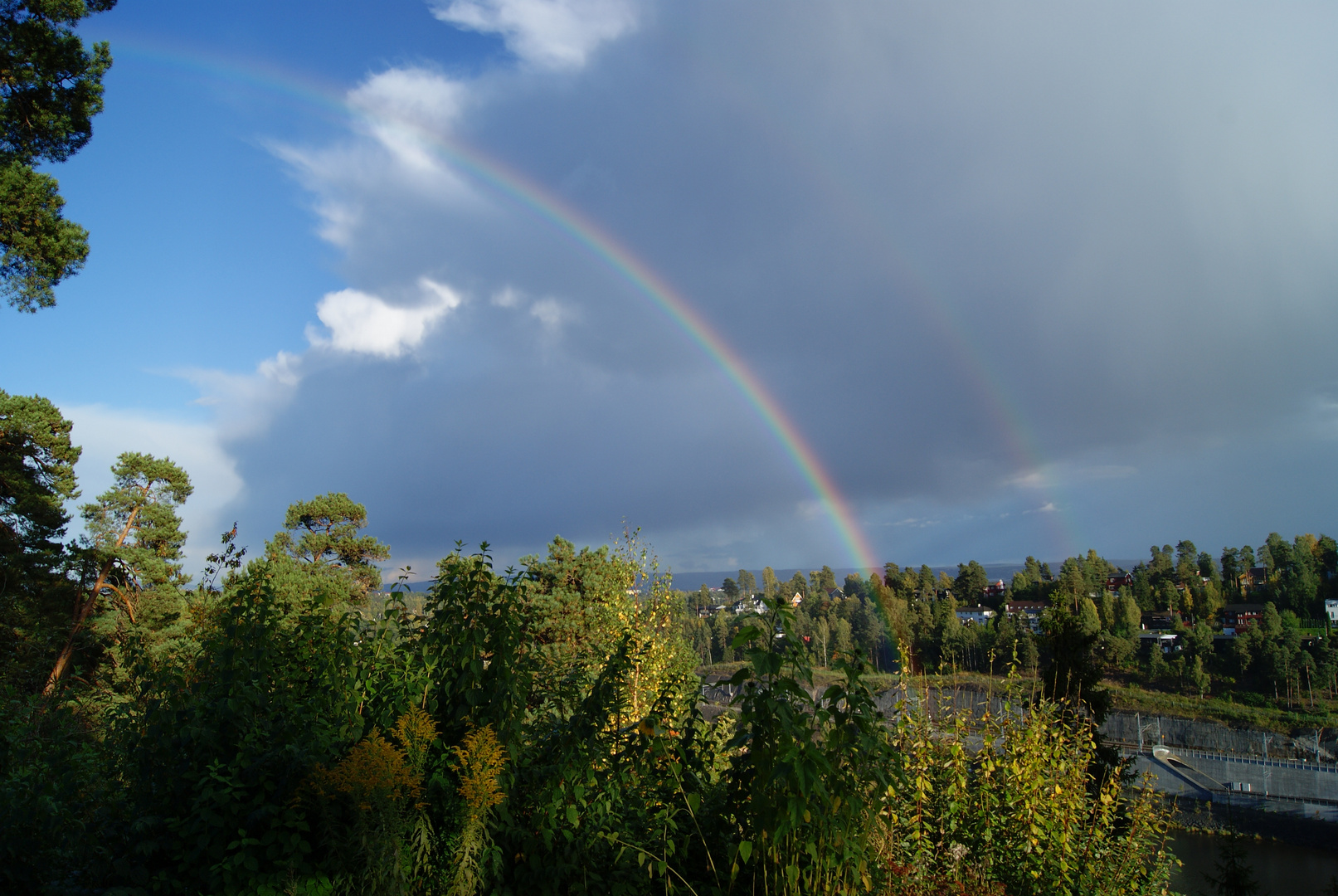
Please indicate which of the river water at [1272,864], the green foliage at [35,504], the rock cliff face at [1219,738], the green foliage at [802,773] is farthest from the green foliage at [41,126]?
the rock cliff face at [1219,738]

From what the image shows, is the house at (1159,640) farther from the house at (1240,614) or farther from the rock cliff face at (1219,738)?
the rock cliff face at (1219,738)

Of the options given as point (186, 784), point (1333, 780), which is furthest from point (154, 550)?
point (1333, 780)

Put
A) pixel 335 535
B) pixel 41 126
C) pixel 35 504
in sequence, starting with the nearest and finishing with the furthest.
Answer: pixel 41 126 < pixel 35 504 < pixel 335 535

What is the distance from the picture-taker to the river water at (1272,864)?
33281 millimetres

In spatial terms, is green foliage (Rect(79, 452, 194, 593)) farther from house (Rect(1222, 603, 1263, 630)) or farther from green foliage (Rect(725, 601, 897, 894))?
house (Rect(1222, 603, 1263, 630))

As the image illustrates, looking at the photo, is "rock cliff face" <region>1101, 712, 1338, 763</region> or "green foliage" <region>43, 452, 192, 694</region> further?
"rock cliff face" <region>1101, 712, 1338, 763</region>

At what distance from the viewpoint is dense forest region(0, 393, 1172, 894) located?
2.62 m

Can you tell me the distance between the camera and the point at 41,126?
9.38m

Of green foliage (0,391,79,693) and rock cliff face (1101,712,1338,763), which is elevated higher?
green foliage (0,391,79,693)

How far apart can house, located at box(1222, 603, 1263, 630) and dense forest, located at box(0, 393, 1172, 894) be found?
109 metres

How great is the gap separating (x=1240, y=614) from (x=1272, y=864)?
→ 70.5 m

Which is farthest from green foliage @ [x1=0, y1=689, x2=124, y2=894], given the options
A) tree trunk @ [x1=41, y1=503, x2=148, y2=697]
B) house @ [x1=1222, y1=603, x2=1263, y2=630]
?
house @ [x1=1222, y1=603, x2=1263, y2=630]

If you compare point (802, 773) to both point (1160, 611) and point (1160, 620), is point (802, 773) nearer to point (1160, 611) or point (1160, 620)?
point (1160, 620)

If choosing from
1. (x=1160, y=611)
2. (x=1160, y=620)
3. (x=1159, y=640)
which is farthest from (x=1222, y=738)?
(x=1160, y=611)
